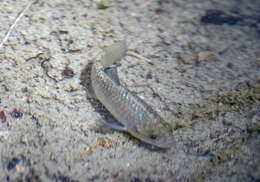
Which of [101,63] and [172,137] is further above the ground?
[101,63]

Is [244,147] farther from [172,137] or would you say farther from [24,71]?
[24,71]

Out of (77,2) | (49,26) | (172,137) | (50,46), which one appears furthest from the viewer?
(77,2)

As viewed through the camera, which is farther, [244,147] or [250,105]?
[250,105]

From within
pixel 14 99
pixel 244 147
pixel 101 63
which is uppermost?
pixel 101 63

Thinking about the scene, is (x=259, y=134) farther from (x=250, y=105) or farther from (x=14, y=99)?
(x=14, y=99)

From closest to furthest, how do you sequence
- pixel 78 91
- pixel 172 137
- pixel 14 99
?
Result: pixel 172 137 < pixel 14 99 < pixel 78 91

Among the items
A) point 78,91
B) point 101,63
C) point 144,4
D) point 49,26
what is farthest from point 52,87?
point 144,4
